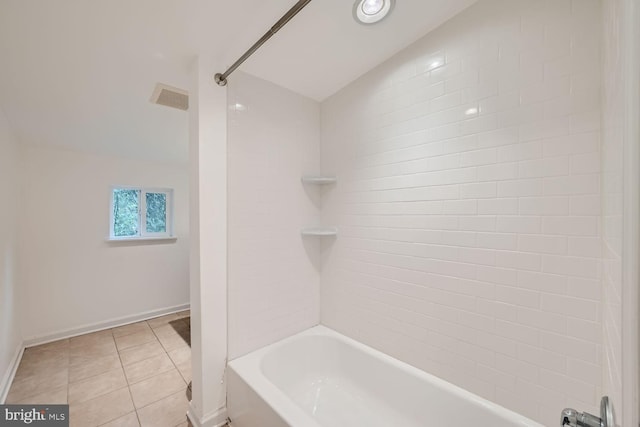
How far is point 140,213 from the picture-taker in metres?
3.52

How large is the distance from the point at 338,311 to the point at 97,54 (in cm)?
229

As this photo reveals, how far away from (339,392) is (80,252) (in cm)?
334

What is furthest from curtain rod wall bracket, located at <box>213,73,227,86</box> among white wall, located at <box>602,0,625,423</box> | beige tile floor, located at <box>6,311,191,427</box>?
beige tile floor, located at <box>6,311,191,427</box>

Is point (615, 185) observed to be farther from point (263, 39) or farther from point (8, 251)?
point (8, 251)

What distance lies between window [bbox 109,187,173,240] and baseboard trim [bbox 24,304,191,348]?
104 cm

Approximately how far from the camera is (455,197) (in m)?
1.33

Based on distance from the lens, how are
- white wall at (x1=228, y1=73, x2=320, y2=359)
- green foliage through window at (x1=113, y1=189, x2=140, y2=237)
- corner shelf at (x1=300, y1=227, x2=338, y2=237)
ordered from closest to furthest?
1. white wall at (x1=228, y1=73, x2=320, y2=359)
2. corner shelf at (x1=300, y1=227, x2=338, y2=237)
3. green foliage through window at (x1=113, y1=189, x2=140, y2=237)

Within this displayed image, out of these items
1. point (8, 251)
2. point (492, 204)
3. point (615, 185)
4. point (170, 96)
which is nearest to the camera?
point (615, 185)

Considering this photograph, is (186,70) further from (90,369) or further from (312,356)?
(90,369)

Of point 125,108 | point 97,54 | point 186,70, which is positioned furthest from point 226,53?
point 125,108

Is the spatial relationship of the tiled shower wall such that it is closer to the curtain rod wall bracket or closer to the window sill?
the curtain rod wall bracket

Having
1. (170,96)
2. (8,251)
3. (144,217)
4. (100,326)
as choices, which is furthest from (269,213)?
(100,326)

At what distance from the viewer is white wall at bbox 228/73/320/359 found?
1.68 meters

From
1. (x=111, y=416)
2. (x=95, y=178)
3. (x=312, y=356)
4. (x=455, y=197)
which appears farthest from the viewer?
(x=95, y=178)
